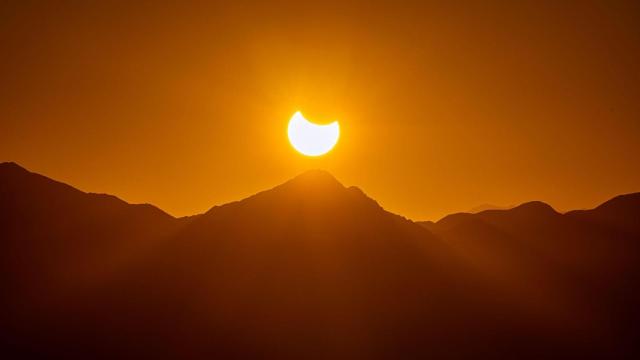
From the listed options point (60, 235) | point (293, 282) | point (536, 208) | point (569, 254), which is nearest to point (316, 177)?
point (293, 282)

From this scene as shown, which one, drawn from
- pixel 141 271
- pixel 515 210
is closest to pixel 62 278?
pixel 141 271

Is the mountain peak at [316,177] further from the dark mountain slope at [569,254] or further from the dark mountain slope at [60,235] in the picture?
the dark mountain slope at [569,254]

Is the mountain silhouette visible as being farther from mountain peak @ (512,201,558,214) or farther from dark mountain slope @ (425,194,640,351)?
mountain peak @ (512,201,558,214)

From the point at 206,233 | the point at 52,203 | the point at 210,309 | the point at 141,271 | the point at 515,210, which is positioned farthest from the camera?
the point at 515,210

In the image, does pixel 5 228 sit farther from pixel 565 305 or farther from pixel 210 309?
pixel 565 305

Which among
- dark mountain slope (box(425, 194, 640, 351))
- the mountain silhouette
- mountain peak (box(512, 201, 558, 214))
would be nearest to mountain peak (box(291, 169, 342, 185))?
the mountain silhouette

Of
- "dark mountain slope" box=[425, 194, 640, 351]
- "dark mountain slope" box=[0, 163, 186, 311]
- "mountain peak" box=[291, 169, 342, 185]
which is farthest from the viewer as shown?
"mountain peak" box=[291, 169, 342, 185]

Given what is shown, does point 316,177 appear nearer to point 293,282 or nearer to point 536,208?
point 293,282

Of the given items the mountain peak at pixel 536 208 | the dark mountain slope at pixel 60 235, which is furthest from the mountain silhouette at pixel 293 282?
the mountain peak at pixel 536 208
